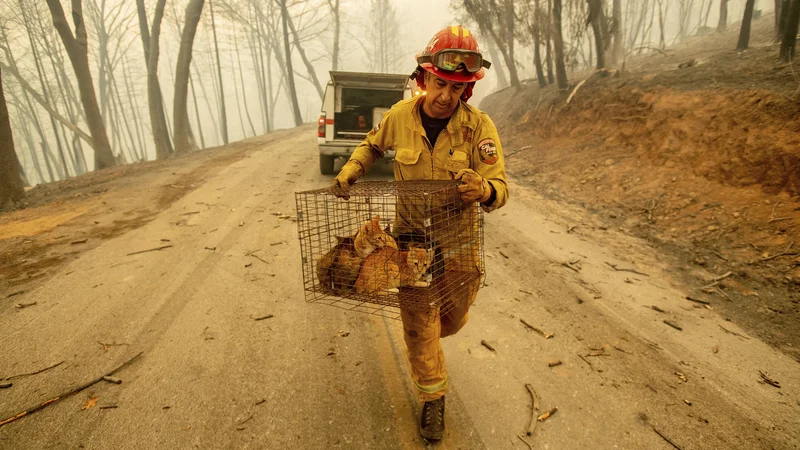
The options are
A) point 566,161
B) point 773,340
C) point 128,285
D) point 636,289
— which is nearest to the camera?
point 773,340

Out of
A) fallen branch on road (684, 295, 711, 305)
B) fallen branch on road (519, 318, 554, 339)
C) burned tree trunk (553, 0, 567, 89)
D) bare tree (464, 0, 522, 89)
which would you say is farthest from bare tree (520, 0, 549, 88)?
fallen branch on road (519, 318, 554, 339)

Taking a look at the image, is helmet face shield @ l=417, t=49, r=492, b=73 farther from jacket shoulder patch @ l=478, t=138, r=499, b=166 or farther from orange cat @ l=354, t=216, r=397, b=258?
orange cat @ l=354, t=216, r=397, b=258

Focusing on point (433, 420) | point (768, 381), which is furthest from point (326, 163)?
point (768, 381)

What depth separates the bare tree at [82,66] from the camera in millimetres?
10812

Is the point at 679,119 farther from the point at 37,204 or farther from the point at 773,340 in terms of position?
the point at 37,204

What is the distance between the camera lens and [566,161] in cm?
903

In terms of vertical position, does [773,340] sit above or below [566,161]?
below

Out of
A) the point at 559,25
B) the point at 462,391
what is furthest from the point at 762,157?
the point at 559,25

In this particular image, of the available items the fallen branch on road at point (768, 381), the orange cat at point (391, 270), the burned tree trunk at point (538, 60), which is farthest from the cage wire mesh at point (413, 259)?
the burned tree trunk at point (538, 60)

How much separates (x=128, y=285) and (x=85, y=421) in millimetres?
1997

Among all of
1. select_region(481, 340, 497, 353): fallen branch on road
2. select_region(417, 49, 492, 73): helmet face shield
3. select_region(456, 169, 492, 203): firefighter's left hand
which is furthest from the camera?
select_region(481, 340, 497, 353): fallen branch on road

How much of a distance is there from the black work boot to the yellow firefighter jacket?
4.13 ft

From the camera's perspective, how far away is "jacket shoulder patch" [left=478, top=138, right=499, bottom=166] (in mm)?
2178

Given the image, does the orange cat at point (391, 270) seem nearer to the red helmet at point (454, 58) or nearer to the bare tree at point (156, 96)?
the red helmet at point (454, 58)
